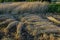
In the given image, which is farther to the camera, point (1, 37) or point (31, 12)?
point (31, 12)

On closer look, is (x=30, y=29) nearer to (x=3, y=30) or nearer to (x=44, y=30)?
(x=44, y=30)

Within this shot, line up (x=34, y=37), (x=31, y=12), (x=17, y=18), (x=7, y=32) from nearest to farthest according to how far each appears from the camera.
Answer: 1. (x=34, y=37)
2. (x=7, y=32)
3. (x=17, y=18)
4. (x=31, y=12)

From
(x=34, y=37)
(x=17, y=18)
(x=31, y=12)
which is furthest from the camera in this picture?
(x=31, y=12)

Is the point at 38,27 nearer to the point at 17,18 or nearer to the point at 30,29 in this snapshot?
the point at 30,29

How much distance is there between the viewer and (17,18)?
6.81 metres

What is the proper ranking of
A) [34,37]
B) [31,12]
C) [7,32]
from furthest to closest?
1. [31,12]
2. [7,32]
3. [34,37]

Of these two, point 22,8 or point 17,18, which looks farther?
point 22,8

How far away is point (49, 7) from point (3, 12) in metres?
1.83

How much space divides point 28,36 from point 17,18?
4.78 ft

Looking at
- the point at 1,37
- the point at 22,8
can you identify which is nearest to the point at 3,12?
the point at 22,8

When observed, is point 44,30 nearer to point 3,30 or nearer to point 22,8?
point 3,30

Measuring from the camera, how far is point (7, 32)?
18.9ft

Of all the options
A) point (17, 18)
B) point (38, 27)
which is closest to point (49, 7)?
point (17, 18)

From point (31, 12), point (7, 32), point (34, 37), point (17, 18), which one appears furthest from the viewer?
point (31, 12)
